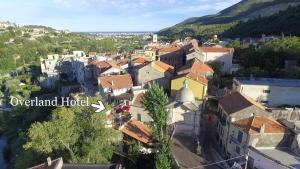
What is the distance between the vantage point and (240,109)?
97.8ft

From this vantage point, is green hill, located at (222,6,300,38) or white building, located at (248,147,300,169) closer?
white building, located at (248,147,300,169)

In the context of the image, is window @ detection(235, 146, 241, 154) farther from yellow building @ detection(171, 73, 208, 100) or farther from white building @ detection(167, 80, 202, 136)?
yellow building @ detection(171, 73, 208, 100)

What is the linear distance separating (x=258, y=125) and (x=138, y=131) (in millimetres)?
12534

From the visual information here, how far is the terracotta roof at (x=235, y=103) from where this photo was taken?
3049cm

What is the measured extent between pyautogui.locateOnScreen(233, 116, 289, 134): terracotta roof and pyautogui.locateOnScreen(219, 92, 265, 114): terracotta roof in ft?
5.42

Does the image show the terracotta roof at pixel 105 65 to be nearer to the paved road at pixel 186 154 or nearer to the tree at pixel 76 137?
the paved road at pixel 186 154

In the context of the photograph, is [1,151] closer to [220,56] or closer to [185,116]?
[185,116]

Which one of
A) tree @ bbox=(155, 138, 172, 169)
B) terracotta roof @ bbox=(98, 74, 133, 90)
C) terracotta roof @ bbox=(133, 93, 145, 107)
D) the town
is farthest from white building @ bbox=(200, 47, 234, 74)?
tree @ bbox=(155, 138, 172, 169)

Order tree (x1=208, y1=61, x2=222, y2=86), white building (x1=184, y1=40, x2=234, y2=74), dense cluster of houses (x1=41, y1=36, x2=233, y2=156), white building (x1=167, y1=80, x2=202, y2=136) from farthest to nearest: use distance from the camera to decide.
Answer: white building (x1=184, y1=40, x2=234, y2=74)
tree (x1=208, y1=61, x2=222, y2=86)
dense cluster of houses (x1=41, y1=36, x2=233, y2=156)
white building (x1=167, y1=80, x2=202, y2=136)

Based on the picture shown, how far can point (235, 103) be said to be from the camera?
32.2 metres

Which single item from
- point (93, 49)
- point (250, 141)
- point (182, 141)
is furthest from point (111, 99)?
point (93, 49)

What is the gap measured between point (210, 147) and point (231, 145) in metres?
3.88

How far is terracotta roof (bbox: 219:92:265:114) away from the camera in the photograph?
30489 mm

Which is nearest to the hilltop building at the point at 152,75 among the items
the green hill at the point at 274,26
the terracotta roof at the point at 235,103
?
the terracotta roof at the point at 235,103
